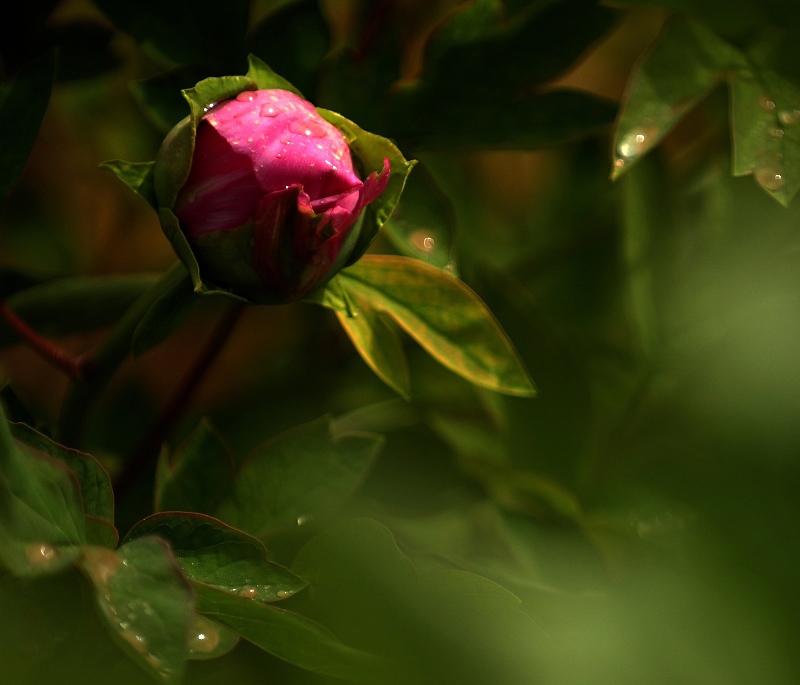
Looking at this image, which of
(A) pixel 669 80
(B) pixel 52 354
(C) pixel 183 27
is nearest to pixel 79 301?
(B) pixel 52 354

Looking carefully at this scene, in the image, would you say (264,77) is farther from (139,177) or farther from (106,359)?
(106,359)

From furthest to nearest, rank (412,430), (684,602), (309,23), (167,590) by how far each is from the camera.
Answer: (412,430)
(309,23)
(684,602)
(167,590)

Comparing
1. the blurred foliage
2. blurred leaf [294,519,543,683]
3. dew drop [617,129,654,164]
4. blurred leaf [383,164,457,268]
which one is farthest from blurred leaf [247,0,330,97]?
blurred leaf [294,519,543,683]

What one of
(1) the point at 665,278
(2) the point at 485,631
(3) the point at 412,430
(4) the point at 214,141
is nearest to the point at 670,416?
(1) the point at 665,278

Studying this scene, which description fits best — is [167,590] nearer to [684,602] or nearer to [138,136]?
[684,602]

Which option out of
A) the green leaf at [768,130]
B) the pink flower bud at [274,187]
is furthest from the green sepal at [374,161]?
the green leaf at [768,130]

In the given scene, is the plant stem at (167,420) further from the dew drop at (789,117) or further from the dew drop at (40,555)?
the dew drop at (789,117)
